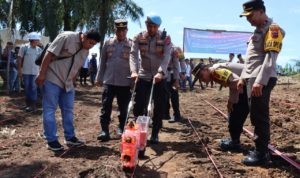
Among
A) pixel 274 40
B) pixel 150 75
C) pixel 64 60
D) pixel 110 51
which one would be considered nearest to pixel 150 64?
pixel 150 75

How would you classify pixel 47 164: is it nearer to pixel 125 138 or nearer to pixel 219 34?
pixel 125 138

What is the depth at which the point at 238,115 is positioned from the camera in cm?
652

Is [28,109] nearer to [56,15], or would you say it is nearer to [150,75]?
[150,75]

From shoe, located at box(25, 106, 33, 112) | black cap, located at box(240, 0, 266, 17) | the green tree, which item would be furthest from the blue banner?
black cap, located at box(240, 0, 266, 17)

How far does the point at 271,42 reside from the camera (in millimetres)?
5340

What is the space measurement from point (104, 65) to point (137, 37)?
947 millimetres

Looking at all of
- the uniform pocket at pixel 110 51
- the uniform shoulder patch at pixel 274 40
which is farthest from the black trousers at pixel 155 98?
the uniform shoulder patch at pixel 274 40

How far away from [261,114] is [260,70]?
561 millimetres

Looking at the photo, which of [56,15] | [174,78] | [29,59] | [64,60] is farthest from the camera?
[56,15]

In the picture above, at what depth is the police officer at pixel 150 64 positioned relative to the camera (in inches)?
266

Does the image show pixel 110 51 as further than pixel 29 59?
No

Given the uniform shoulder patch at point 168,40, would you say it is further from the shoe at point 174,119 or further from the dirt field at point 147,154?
the shoe at point 174,119

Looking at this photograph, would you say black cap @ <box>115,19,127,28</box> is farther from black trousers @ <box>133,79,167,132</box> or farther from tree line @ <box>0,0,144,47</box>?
tree line @ <box>0,0,144,47</box>

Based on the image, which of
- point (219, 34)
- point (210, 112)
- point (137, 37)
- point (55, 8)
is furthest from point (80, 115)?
point (219, 34)
